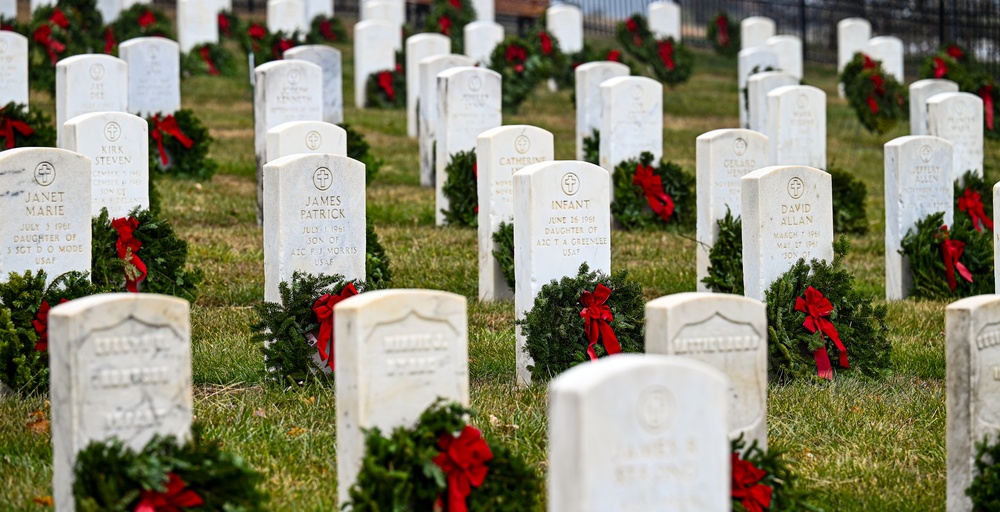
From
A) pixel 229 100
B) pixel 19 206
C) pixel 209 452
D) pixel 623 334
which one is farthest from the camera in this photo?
pixel 229 100

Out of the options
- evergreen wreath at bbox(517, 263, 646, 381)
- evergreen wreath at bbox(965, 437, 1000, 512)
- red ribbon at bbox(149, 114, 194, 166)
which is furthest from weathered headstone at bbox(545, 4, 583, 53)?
evergreen wreath at bbox(965, 437, 1000, 512)

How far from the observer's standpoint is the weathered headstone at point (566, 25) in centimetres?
2181

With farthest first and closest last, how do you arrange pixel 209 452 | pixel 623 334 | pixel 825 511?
pixel 623 334 < pixel 825 511 < pixel 209 452

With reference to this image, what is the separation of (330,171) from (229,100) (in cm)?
1107

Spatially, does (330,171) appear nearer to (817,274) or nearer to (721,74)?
(817,274)

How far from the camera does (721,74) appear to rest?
23656 mm

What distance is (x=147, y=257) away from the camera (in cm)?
879

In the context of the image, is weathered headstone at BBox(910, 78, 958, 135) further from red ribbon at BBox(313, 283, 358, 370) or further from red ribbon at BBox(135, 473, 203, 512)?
red ribbon at BBox(135, 473, 203, 512)

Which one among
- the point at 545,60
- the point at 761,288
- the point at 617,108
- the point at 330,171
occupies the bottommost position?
the point at 761,288

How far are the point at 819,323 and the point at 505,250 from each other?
2.47 meters

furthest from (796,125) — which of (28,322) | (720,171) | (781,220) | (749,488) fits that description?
(749,488)

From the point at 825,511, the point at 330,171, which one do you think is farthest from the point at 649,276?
the point at 825,511

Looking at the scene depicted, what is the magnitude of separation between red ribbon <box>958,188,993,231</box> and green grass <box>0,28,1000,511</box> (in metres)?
0.80

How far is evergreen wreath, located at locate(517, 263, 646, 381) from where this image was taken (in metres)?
7.39
